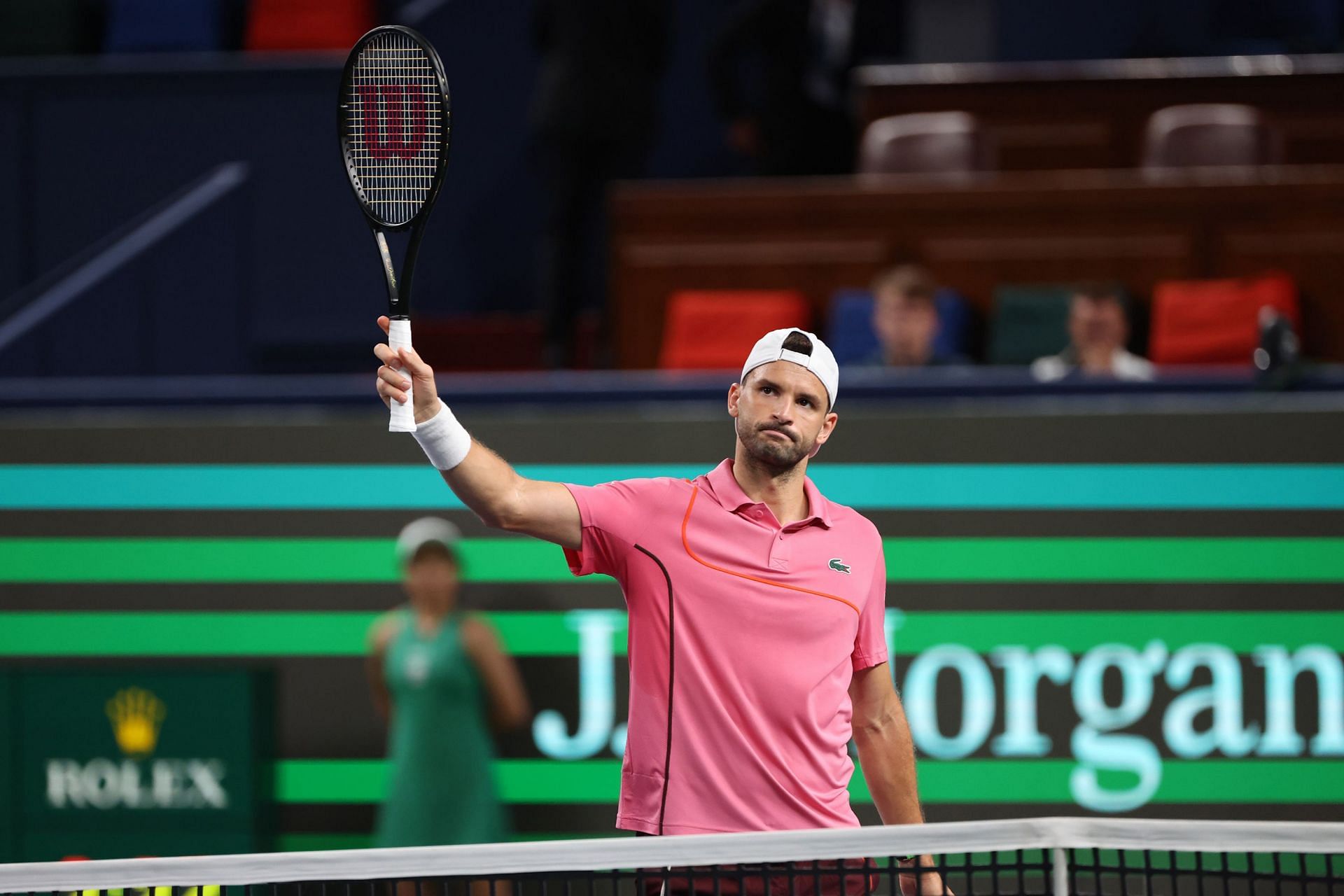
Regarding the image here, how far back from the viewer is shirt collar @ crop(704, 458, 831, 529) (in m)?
2.85

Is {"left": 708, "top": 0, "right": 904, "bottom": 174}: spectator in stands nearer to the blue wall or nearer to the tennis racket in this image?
the blue wall

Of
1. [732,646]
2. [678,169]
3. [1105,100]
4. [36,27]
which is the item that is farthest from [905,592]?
[36,27]

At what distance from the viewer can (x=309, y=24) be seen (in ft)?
31.9

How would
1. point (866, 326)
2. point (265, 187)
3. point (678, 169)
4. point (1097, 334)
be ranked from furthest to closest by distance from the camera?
1. point (678, 169)
2. point (265, 187)
3. point (866, 326)
4. point (1097, 334)

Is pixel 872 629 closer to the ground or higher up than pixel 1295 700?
higher up

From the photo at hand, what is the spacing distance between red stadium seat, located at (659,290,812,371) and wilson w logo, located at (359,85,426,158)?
372 cm

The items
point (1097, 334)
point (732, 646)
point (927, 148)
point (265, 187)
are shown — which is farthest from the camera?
point (265, 187)

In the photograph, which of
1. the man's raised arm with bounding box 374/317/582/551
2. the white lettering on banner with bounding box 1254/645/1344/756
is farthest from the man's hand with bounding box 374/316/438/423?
the white lettering on banner with bounding box 1254/645/1344/756

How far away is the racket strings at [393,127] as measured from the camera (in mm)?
2744

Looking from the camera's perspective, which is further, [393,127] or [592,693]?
[592,693]

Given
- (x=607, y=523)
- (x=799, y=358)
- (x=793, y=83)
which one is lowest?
(x=607, y=523)

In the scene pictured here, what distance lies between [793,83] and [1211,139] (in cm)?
219

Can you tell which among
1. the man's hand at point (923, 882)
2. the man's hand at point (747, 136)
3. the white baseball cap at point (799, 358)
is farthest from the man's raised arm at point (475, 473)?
the man's hand at point (747, 136)

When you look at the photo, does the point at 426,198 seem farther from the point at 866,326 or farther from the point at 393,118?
the point at 866,326
